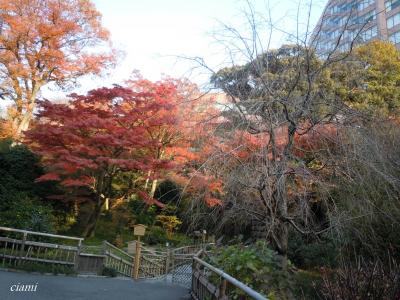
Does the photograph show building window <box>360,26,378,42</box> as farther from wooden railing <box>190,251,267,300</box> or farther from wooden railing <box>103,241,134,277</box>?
wooden railing <box>103,241,134,277</box>

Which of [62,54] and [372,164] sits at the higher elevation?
[62,54]

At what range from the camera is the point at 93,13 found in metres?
20.5

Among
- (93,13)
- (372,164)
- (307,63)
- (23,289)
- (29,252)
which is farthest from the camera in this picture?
(93,13)

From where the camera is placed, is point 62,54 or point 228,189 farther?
point 62,54

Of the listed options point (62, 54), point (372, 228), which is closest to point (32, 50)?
point (62, 54)

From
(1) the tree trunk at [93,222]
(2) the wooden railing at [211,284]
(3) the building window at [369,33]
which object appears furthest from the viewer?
(1) the tree trunk at [93,222]

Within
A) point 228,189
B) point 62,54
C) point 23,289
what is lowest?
point 23,289

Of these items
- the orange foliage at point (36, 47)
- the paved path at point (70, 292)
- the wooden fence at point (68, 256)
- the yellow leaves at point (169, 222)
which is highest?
the orange foliage at point (36, 47)

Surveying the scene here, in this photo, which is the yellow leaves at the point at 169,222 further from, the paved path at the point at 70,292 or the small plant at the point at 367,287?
Result: the small plant at the point at 367,287

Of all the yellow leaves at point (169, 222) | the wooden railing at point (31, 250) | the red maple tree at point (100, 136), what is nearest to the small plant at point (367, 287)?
the wooden railing at point (31, 250)

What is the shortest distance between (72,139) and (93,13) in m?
9.28

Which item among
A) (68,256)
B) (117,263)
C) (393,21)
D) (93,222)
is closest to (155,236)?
(93,222)

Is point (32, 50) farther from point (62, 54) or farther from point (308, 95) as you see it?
point (308, 95)

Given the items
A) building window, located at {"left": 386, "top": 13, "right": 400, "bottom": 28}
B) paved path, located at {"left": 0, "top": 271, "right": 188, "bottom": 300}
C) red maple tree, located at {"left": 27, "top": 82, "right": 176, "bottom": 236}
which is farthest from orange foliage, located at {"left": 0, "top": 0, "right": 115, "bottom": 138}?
building window, located at {"left": 386, "top": 13, "right": 400, "bottom": 28}
